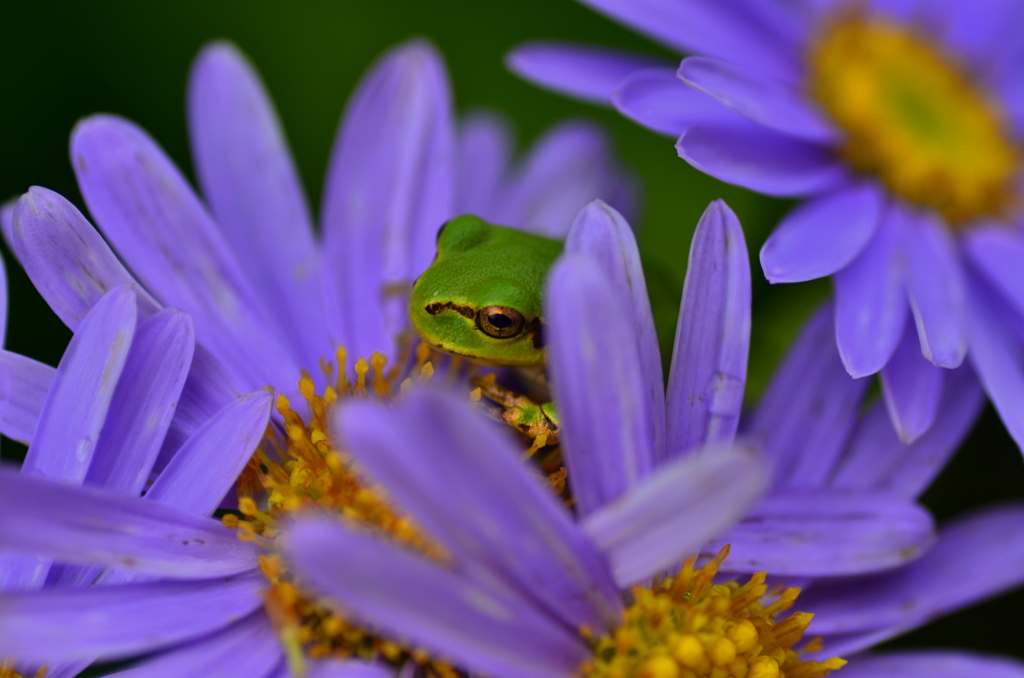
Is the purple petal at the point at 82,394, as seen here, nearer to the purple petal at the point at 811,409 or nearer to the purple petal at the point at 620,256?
the purple petal at the point at 620,256

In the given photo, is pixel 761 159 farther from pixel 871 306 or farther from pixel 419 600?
pixel 419 600

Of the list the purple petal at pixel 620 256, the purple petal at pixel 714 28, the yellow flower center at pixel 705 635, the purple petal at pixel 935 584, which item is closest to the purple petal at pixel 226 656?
the yellow flower center at pixel 705 635

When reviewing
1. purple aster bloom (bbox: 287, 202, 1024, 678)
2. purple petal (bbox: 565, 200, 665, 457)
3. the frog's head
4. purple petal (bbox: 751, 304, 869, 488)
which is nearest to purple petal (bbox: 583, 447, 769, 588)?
purple aster bloom (bbox: 287, 202, 1024, 678)

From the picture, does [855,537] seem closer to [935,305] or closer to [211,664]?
[935,305]

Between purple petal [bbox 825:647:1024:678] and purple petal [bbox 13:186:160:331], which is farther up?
purple petal [bbox 13:186:160:331]

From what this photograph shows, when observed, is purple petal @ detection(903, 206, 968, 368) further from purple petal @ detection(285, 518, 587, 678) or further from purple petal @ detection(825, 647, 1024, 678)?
purple petal @ detection(285, 518, 587, 678)
